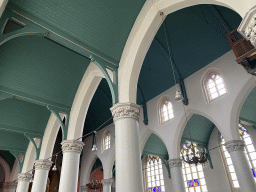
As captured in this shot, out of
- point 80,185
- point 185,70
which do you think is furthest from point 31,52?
point 80,185

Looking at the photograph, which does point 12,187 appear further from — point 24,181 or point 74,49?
point 74,49

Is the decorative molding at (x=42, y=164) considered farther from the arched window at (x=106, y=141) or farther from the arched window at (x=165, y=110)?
the arched window at (x=165, y=110)

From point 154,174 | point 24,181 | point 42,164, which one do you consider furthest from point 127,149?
point 154,174

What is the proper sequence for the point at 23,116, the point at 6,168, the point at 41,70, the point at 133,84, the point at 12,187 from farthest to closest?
the point at 6,168 < the point at 12,187 < the point at 23,116 < the point at 41,70 < the point at 133,84

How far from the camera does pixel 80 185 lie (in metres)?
19.7

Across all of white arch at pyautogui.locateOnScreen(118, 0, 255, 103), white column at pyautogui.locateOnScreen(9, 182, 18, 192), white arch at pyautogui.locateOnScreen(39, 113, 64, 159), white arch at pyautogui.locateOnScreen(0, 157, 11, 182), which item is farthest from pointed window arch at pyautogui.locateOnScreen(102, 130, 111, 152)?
white arch at pyautogui.locateOnScreen(118, 0, 255, 103)

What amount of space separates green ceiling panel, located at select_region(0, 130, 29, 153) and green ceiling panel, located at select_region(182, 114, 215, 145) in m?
12.5

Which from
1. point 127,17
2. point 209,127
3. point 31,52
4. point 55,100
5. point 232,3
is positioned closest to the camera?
point 232,3

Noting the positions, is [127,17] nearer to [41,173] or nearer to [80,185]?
[41,173]

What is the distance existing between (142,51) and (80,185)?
1643 centimetres

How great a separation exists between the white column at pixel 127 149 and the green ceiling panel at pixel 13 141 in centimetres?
1225

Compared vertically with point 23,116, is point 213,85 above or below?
above

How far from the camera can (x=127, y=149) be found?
6242 mm

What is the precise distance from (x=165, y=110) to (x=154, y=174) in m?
7.45
